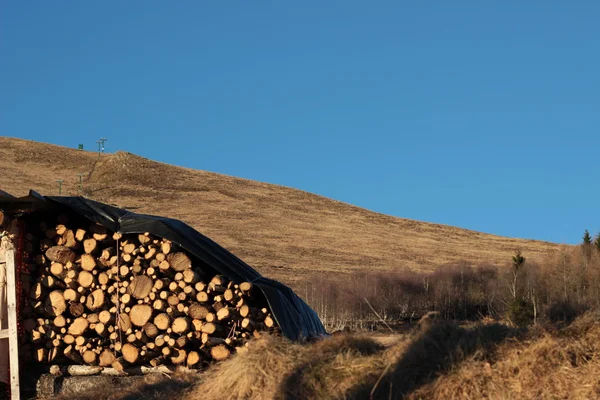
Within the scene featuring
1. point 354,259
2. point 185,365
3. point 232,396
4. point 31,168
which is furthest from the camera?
point 31,168

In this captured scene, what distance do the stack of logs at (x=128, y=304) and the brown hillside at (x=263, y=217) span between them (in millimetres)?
21403

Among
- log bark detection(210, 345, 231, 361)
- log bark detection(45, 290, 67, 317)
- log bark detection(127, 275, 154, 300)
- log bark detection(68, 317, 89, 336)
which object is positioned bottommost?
log bark detection(210, 345, 231, 361)

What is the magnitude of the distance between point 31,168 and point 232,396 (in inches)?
2173

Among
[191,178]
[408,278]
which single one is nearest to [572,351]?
[408,278]

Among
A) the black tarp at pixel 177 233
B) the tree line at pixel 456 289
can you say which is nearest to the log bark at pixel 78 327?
the black tarp at pixel 177 233

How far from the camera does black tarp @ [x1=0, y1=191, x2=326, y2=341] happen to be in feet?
36.8

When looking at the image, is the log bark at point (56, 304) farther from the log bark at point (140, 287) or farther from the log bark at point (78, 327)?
the log bark at point (140, 287)

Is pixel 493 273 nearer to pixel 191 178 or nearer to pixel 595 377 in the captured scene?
pixel 595 377

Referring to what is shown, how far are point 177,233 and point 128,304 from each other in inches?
49.2

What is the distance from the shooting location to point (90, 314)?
37.7ft

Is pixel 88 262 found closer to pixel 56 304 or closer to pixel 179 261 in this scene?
pixel 56 304

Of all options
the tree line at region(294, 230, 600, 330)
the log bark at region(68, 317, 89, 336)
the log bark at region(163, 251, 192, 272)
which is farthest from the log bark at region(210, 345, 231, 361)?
the tree line at region(294, 230, 600, 330)

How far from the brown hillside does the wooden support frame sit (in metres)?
22.2

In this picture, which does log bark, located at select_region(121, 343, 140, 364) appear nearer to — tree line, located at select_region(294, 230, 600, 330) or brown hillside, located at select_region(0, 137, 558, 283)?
tree line, located at select_region(294, 230, 600, 330)
